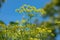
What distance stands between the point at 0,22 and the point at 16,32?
2.50 feet

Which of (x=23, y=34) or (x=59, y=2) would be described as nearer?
(x=23, y=34)

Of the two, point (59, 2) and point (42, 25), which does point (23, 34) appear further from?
point (59, 2)

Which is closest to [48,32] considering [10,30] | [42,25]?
[42,25]

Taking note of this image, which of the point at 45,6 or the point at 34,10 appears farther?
the point at 45,6

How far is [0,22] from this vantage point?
17.5m

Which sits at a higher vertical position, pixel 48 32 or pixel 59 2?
pixel 59 2

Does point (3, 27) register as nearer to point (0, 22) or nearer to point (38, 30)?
point (0, 22)

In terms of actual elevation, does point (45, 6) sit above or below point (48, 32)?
above

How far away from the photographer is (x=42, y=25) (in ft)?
57.5

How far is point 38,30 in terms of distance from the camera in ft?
56.1

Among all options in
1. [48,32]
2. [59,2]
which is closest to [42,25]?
[48,32]

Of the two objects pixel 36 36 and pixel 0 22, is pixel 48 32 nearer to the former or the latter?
pixel 36 36

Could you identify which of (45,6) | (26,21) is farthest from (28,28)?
(45,6)

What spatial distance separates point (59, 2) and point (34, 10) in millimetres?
1614
